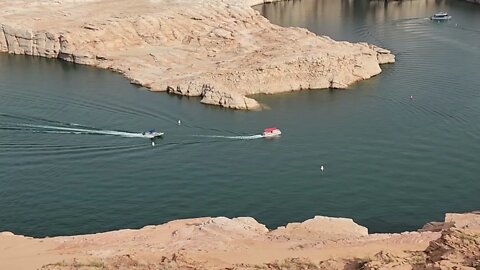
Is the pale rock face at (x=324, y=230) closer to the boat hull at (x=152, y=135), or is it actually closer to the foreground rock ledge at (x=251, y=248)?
the foreground rock ledge at (x=251, y=248)

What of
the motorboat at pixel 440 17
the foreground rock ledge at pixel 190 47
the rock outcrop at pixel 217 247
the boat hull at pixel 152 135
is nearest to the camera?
the rock outcrop at pixel 217 247

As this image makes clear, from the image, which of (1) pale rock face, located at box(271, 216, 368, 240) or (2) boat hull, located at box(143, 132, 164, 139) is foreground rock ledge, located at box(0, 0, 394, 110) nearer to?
(2) boat hull, located at box(143, 132, 164, 139)

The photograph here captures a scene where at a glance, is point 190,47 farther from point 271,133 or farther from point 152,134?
point 271,133

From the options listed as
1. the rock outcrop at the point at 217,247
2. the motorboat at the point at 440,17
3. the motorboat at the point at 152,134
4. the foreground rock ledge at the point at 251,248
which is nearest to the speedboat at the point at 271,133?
the motorboat at the point at 152,134

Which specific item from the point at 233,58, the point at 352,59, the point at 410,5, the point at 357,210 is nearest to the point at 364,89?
the point at 352,59

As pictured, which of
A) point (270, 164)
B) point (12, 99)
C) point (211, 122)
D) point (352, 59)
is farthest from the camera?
point (352, 59)

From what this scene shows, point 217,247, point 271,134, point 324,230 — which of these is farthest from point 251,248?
point 271,134

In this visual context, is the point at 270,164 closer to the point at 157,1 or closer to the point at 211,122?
the point at 211,122
